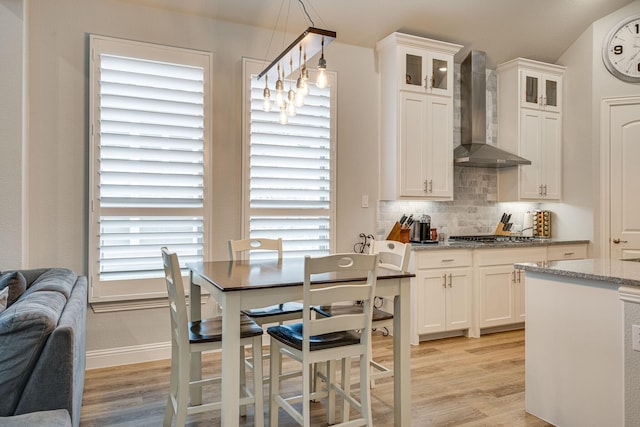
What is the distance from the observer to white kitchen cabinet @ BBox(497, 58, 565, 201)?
16.3 ft

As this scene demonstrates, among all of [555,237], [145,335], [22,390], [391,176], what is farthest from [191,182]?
[555,237]

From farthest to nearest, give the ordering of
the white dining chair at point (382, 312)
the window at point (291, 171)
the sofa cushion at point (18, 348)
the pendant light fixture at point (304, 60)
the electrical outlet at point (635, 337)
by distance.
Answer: the window at point (291, 171) → the white dining chair at point (382, 312) → the pendant light fixture at point (304, 60) → the electrical outlet at point (635, 337) → the sofa cushion at point (18, 348)

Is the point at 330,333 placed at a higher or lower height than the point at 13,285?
lower

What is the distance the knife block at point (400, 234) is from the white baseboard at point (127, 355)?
2288 mm

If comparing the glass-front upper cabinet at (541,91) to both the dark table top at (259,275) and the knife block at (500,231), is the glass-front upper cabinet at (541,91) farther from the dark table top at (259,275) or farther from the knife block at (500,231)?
the dark table top at (259,275)

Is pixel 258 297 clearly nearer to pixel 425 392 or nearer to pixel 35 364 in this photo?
pixel 35 364

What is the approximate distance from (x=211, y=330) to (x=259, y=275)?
38 centimetres

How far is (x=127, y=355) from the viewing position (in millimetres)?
3537

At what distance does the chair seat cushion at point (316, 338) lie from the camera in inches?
86.3

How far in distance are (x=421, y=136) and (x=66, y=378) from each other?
3.61 metres

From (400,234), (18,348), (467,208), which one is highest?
(467,208)

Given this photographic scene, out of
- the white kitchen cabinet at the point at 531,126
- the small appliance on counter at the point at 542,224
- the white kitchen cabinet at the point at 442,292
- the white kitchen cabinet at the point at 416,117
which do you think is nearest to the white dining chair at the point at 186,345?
the white kitchen cabinet at the point at 442,292

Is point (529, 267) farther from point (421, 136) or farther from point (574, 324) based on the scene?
point (421, 136)

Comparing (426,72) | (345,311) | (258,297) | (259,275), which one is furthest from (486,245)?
(258,297)
